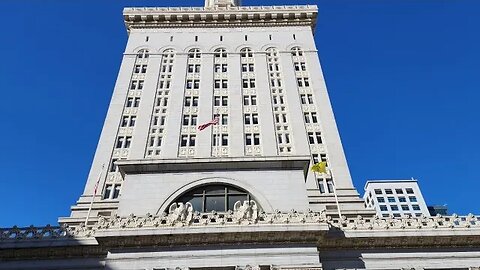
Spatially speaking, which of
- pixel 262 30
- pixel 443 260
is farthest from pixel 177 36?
pixel 443 260

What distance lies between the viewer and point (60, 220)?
126ft

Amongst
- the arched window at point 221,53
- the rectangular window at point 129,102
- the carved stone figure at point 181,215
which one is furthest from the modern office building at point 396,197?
the carved stone figure at point 181,215

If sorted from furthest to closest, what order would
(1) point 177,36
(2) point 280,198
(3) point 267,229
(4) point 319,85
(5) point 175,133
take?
(1) point 177,36 < (4) point 319,85 < (5) point 175,133 < (2) point 280,198 < (3) point 267,229

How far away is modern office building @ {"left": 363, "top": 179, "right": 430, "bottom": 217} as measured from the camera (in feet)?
376

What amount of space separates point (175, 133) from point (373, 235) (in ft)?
89.8

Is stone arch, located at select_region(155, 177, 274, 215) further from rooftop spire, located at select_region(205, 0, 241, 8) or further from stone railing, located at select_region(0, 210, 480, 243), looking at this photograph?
rooftop spire, located at select_region(205, 0, 241, 8)

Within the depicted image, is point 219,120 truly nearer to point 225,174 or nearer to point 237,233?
point 225,174

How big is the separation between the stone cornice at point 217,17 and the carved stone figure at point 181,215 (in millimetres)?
42128

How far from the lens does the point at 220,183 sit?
1246 inches

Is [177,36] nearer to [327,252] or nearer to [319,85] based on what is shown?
[319,85]

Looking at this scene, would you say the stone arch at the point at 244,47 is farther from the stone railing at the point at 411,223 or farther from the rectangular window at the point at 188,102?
the stone railing at the point at 411,223

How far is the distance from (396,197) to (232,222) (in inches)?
4069

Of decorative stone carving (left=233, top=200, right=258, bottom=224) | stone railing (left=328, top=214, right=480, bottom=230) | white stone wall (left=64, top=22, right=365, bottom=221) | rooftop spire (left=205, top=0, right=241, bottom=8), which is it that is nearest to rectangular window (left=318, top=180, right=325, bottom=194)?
white stone wall (left=64, top=22, right=365, bottom=221)

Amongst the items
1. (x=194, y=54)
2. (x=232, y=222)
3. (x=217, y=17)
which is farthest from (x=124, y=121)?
(x=232, y=222)
